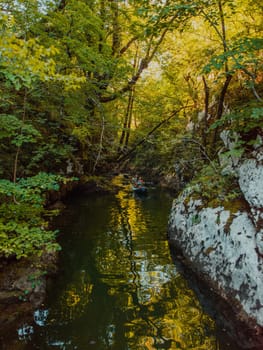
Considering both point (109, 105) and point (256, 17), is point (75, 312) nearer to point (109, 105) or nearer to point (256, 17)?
point (256, 17)

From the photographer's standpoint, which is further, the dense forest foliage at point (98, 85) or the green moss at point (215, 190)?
the green moss at point (215, 190)

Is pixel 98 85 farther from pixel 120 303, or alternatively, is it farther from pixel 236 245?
pixel 120 303

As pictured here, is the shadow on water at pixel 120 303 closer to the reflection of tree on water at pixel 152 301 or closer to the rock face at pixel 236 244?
the reflection of tree on water at pixel 152 301

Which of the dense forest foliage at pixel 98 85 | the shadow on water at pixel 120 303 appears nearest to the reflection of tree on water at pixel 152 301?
the shadow on water at pixel 120 303

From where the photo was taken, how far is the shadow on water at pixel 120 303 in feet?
12.5

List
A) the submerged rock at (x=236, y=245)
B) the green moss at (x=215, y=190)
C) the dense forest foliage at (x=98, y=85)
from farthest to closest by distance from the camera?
the green moss at (x=215, y=190) → the dense forest foliage at (x=98, y=85) → the submerged rock at (x=236, y=245)

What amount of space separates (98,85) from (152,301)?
8.25 m

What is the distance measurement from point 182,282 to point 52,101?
727cm

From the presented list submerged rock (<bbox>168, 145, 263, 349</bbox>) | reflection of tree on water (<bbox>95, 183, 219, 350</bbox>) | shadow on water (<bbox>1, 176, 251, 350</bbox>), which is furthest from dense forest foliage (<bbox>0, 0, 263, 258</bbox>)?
reflection of tree on water (<bbox>95, 183, 219, 350</bbox>)

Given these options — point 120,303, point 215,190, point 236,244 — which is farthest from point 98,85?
point 120,303

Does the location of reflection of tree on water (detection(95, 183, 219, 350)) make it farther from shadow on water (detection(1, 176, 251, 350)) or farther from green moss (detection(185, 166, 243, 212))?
green moss (detection(185, 166, 243, 212))

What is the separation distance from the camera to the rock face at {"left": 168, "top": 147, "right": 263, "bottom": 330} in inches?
161

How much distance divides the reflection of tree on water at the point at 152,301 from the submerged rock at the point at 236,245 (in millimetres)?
607

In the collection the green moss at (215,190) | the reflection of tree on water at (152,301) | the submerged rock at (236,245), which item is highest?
the green moss at (215,190)
